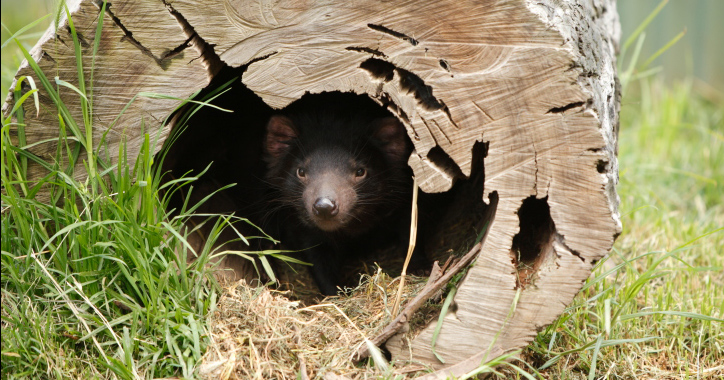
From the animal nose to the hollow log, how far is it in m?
0.71

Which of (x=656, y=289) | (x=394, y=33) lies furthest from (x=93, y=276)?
(x=656, y=289)

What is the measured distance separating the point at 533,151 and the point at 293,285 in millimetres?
1898

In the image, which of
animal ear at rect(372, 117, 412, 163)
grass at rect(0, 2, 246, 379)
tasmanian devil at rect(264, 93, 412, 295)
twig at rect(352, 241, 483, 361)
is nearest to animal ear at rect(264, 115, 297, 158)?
tasmanian devil at rect(264, 93, 412, 295)

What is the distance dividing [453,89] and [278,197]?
68.4 inches

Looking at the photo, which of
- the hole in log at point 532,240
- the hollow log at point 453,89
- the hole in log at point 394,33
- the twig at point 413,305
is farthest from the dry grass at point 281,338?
the hole in log at point 394,33

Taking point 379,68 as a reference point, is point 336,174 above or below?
below

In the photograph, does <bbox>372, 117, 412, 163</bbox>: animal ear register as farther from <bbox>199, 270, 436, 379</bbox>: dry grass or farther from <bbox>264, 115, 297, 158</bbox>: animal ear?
<bbox>199, 270, 436, 379</bbox>: dry grass

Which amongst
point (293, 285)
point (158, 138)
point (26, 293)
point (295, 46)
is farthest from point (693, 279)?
point (26, 293)

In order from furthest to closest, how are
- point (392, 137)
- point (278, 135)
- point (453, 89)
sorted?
point (278, 135) < point (392, 137) < point (453, 89)

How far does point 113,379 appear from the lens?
2432 millimetres

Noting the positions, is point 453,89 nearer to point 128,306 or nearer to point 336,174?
point 336,174

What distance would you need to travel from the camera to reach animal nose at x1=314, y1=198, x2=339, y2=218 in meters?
3.22

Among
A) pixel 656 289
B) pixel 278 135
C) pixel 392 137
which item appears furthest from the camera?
pixel 278 135

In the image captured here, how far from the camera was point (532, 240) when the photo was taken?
286 centimetres
